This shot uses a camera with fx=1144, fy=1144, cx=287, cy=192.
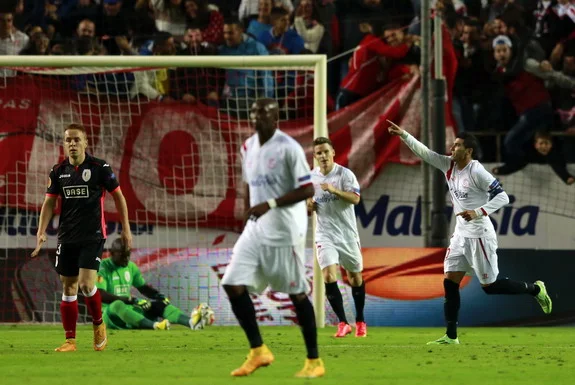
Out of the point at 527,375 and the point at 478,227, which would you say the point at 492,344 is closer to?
the point at 478,227

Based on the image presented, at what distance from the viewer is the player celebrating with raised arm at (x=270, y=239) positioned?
315 inches

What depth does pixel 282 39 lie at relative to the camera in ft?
60.2

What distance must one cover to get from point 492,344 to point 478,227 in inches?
49.2

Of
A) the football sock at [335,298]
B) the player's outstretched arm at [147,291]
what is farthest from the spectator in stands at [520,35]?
the player's outstretched arm at [147,291]

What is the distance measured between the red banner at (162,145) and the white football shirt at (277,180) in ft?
28.8

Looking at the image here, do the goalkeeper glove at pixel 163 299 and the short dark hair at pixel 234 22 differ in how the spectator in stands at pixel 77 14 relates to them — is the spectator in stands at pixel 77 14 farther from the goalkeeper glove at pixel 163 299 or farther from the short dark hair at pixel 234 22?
the goalkeeper glove at pixel 163 299

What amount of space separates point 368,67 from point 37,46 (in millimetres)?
5218

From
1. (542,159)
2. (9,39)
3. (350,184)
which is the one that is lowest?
(350,184)

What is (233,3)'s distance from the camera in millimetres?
19047

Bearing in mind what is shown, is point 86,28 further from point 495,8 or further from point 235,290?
point 235,290

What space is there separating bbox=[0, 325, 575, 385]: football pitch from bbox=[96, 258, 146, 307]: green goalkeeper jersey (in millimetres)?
1118

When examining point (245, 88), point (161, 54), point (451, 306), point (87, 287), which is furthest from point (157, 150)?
point (451, 306)

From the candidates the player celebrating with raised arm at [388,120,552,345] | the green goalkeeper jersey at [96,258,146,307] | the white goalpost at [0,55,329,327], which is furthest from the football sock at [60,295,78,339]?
the white goalpost at [0,55,329,327]

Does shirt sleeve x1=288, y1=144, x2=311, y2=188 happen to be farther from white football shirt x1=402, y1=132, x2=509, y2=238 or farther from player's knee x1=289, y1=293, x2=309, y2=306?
white football shirt x1=402, y1=132, x2=509, y2=238
